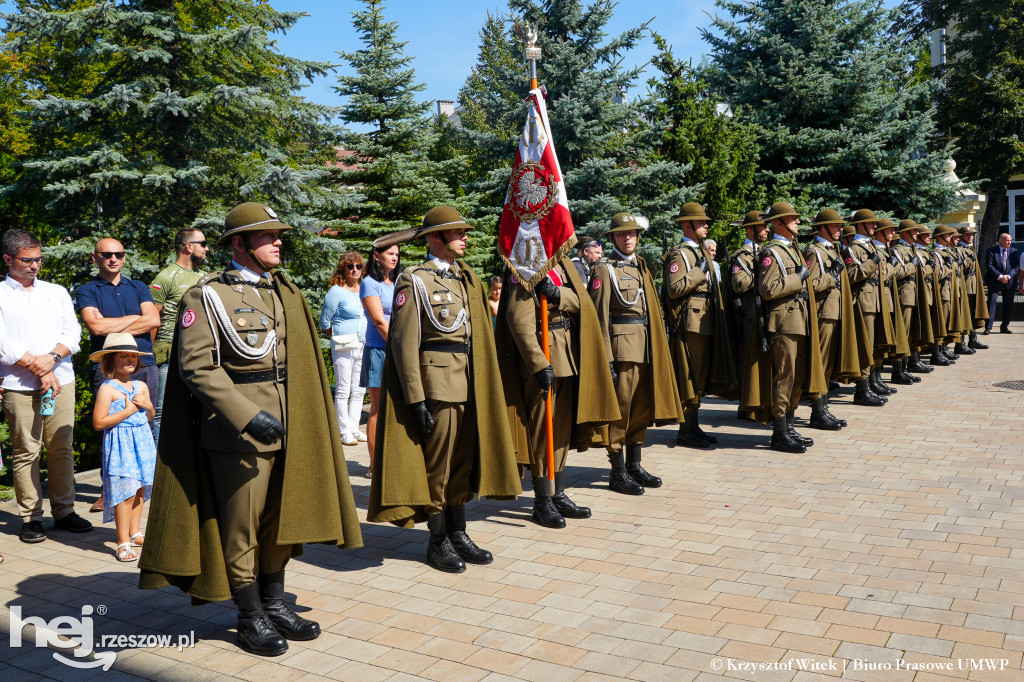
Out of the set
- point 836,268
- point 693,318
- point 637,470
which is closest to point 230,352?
point 637,470

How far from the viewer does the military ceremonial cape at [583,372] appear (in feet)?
22.4

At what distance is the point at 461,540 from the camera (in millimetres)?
5887

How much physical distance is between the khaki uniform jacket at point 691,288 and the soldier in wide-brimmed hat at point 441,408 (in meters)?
3.55

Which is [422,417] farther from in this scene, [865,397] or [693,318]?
[865,397]

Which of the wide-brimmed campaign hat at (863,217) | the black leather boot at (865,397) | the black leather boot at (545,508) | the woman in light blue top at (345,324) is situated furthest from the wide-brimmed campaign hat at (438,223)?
the wide-brimmed campaign hat at (863,217)

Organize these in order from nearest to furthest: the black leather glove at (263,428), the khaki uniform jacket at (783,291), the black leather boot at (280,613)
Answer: the black leather glove at (263,428) < the black leather boot at (280,613) < the khaki uniform jacket at (783,291)

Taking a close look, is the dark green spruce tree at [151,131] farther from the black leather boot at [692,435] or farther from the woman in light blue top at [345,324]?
the black leather boot at [692,435]

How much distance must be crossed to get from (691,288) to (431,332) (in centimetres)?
401

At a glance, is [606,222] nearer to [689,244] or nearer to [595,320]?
[689,244]

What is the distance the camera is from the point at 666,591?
5141 mm

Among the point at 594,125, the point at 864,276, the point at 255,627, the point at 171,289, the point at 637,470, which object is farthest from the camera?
the point at 594,125

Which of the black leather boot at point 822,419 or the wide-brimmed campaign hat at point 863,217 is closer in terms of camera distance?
the black leather boot at point 822,419

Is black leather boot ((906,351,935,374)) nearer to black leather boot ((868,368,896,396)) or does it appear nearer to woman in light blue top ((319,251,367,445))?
black leather boot ((868,368,896,396))

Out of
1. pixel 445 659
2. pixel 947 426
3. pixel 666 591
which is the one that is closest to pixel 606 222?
pixel 947 426
